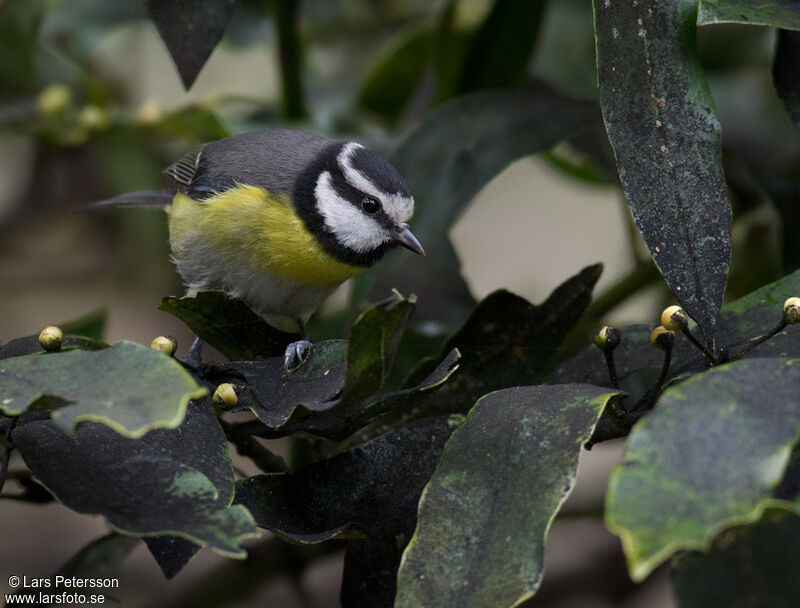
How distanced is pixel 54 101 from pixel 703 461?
1.36 metres

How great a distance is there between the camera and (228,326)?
93 centimetres

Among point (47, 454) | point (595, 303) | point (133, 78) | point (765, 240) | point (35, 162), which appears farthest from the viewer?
point (35, 162)

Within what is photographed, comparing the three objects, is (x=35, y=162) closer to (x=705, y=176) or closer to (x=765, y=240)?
(x=765, y=240)

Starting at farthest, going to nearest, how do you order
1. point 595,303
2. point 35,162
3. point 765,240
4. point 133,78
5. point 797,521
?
1. point 35,162
2. point 133,78
3. point 765,240
4. point 595,303
5. point 797,521

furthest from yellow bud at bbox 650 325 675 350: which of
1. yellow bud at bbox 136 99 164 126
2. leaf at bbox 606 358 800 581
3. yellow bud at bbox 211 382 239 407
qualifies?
yellow bud at bbox 136 99 164 126

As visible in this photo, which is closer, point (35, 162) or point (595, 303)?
point (595, 303)

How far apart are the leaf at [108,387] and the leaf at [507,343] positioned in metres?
0.40

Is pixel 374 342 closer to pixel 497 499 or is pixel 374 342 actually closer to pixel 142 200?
pixel 497 499

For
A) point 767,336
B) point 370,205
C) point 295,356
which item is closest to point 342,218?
point 370,205

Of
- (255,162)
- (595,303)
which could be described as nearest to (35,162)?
(255,162)

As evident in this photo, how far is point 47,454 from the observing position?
717 millimetres

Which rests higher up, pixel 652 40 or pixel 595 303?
pixel 652 40

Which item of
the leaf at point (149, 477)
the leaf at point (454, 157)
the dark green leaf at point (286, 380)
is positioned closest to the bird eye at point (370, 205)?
the leaf at point (454, 157)

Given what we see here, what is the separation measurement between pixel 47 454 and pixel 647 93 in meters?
0.58
